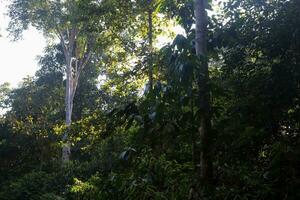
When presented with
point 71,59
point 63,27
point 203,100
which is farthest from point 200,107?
point 71,59

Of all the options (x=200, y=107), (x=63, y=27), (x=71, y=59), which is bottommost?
(x=200, y=107)

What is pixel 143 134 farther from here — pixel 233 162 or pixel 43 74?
pixel 43 74

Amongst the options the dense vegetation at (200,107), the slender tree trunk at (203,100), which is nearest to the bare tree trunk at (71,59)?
the dense vegetation at (200,107)

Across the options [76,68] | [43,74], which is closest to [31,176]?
[76,68]

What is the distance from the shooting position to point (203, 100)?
3.41m

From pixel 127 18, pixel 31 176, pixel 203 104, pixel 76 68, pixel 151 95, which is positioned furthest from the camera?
pixel 76 68

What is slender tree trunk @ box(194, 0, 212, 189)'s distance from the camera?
3.40m

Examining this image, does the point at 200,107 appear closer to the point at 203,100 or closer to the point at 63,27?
the point at 203,100

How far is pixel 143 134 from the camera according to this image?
3213mm

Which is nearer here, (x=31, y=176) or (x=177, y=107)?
(x=177, y=107)

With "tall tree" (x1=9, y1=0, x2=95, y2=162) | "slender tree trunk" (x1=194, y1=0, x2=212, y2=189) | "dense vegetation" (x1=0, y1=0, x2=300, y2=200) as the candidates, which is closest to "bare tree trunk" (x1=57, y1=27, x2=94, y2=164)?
"tall tree" (x1=9, y1=0, x2=95, y2=162)

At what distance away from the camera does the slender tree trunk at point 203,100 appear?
11.2ft

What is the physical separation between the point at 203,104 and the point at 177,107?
32cm

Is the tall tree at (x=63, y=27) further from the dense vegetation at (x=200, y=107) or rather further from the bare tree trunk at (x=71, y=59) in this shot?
the dense vegetation at (x=200, y=107)
